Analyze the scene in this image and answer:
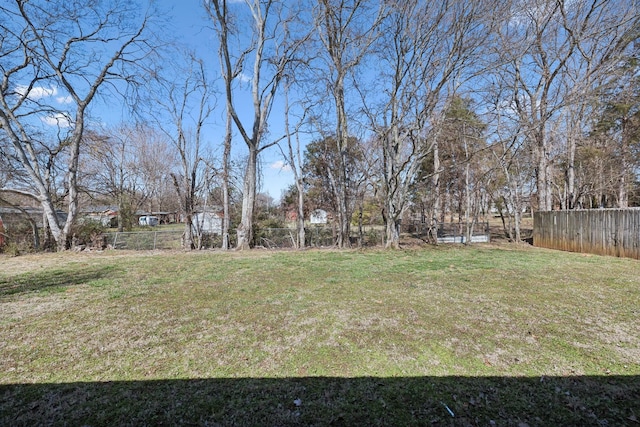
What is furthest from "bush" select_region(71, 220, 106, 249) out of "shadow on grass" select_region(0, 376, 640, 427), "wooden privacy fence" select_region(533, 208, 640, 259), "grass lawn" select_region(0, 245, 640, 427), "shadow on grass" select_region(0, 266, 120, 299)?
"wooden privacy fence" select_region(533, 208, 640, 259)

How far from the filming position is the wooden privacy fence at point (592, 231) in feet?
27.2

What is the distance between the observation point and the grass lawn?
1.86 m

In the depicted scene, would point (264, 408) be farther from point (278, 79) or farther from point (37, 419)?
point (278, 79)

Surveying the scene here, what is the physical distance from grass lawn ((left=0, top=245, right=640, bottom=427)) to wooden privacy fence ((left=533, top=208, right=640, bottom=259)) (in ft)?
15.4

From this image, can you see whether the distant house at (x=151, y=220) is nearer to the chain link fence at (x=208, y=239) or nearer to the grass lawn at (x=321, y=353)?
the chain link fence at (x=208, y=239)

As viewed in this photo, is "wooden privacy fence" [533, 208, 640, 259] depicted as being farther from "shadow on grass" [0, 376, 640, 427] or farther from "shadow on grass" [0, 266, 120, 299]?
"shadow on grass" [0, 266, 120, 299]

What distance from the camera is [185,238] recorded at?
41.4 ft

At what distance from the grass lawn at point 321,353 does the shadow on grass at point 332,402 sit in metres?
0.01

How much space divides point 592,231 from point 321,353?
11.5m

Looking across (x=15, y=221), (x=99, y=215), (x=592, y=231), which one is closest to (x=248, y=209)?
(x=15, y=221)

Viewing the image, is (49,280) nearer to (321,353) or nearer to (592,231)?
(321,353)

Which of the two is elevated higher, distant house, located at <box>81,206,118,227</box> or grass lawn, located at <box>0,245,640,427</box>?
distant house, located at <box>81,206,118,227</box>

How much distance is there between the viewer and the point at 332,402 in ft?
6.37

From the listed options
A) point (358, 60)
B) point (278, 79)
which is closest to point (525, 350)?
point (358, 60)
